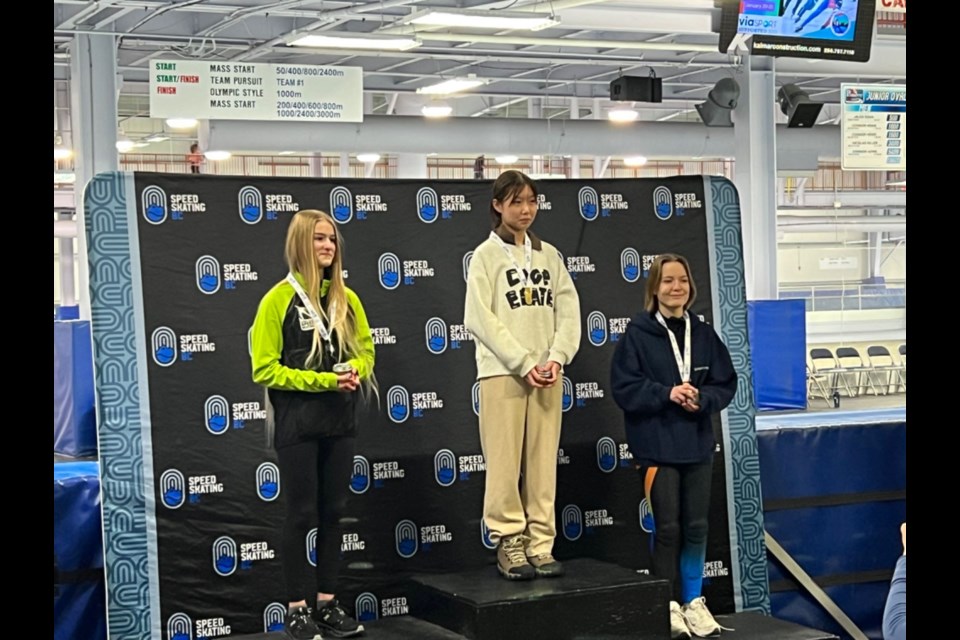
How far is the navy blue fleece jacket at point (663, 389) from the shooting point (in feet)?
16.8

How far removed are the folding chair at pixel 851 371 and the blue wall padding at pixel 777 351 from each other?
7.39m

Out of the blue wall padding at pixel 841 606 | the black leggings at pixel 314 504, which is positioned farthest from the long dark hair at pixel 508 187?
the blue wall padding at pixel 841 606

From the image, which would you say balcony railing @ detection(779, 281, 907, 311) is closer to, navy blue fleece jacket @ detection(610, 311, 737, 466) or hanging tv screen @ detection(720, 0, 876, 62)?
hanging tv screen @ detection(720, 0, 876, 62)

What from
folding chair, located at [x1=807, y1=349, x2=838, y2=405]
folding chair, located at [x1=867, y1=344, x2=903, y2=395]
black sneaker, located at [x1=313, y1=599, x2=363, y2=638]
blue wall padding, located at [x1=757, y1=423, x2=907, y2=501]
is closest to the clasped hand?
blue wall padding, located at [x1=757, y1=423, x2=907, y2=501]

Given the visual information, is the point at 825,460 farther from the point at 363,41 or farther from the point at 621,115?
the point at 621,115

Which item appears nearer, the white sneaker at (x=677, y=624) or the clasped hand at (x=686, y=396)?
the clasped hand at (x=686, y=396)

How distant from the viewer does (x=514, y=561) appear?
5.05 metres

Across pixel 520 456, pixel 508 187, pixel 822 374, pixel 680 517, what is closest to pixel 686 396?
pixel 680 517

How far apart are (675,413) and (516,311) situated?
0.78 metres

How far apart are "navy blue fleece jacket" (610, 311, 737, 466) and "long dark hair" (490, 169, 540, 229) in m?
0.72

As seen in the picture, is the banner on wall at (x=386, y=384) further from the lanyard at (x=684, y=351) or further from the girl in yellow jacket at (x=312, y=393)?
the lanyard at (x=684, y=351)

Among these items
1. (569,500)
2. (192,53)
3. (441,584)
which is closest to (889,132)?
(192,53)
